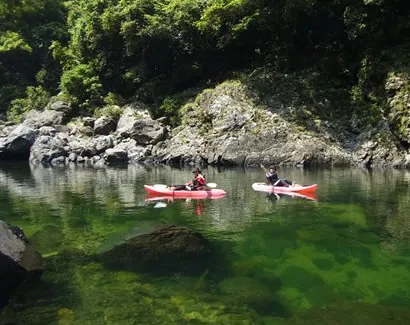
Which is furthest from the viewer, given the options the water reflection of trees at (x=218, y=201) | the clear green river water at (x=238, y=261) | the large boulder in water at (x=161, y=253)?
the water reflection of trees at (x=218, y=201)

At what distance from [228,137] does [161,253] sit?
23.1 metres

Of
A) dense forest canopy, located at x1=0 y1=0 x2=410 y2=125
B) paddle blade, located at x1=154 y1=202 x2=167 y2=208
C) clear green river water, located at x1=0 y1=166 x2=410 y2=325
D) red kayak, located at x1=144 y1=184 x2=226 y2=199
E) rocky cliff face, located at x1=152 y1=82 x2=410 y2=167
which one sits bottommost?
clear green river water, located at x1=0 y1=166 x2=410 y2=325

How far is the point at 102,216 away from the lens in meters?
15.0

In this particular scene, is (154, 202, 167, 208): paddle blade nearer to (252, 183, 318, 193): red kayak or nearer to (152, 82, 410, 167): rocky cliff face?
(252, 183, 318, 193): red kayak

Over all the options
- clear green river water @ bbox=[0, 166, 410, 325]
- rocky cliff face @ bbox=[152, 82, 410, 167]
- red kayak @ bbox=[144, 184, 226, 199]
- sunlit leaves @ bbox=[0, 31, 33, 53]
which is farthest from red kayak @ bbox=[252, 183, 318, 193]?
sunlit leaves @ bbox=[0, 31, 33, 53]

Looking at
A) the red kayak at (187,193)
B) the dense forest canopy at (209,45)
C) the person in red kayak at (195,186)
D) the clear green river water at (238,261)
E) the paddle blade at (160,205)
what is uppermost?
the dense forest canopy at (209,45)

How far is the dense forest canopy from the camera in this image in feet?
107

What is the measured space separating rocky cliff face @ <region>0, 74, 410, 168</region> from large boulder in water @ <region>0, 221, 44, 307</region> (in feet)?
77.6

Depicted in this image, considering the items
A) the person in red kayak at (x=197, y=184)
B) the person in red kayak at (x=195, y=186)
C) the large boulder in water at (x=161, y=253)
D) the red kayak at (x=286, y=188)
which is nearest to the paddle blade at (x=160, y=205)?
the person in red kayak at (x=195, y=186)

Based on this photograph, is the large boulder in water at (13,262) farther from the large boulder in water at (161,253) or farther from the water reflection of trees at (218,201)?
the water reflection of trees at (218,201)

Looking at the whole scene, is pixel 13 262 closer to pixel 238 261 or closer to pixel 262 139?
pixel 238 261

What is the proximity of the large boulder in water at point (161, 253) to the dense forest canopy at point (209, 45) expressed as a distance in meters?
25.7

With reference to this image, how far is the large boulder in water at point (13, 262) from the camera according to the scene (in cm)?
792

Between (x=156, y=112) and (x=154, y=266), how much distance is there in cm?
3056
